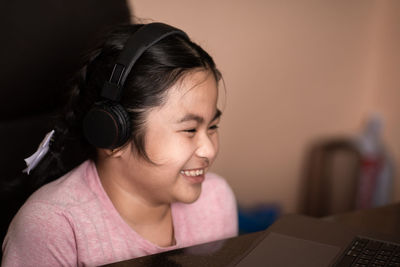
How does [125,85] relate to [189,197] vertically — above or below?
above

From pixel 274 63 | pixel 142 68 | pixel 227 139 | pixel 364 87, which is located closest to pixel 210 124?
pixel 142 68

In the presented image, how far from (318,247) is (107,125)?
0.45 m

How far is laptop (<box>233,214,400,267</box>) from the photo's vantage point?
774mm

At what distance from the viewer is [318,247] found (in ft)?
2.72

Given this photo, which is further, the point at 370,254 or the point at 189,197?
the point at 189,197

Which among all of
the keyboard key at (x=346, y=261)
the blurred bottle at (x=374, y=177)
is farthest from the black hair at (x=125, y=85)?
the blurred bottle at (x=374, y=177)

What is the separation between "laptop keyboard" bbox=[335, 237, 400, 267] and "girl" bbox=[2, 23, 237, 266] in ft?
1.12

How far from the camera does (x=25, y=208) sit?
0.91 m

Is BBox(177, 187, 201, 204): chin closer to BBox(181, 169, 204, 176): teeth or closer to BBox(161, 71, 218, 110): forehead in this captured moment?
BBox(181, 169, 204, 176): teeth

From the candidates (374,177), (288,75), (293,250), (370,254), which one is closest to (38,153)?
(293,250)

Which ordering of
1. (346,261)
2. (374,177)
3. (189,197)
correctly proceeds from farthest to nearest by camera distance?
(374,177)
(189,197)
(346,261)

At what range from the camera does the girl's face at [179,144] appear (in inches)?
37.9

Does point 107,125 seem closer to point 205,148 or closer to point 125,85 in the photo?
point 125,85

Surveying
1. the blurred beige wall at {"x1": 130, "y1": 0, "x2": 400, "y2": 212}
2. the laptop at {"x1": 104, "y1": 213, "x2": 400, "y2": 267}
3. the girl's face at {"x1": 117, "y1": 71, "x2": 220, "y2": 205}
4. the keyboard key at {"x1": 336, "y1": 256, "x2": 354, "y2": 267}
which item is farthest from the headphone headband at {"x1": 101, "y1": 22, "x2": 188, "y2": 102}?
the blurred beige wall at {"x1": 130, "y1": 0, "x2": 400, "y2": 212}
